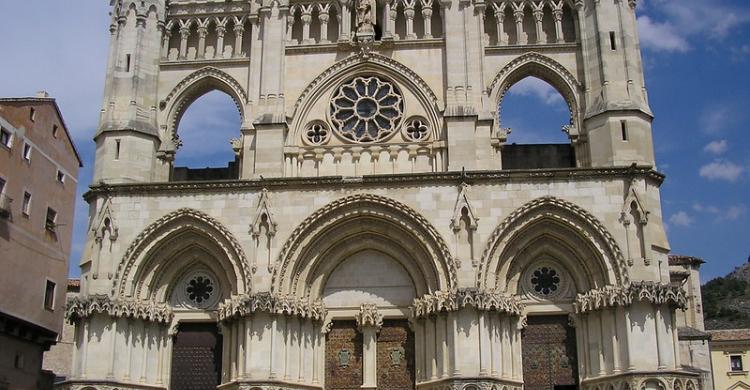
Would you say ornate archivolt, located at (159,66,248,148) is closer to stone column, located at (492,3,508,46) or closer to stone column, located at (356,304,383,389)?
stone column, located at (356,304,383,389)

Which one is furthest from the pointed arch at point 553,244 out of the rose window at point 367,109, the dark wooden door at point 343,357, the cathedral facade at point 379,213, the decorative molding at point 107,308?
the decorative molding at point 107,308

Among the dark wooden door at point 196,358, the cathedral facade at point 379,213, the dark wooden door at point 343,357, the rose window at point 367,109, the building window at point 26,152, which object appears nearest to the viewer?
the cathedral facade at point 379,213

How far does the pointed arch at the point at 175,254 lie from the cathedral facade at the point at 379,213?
53mm


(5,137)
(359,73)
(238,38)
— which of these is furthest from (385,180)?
(5,137)

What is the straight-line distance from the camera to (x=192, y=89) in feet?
75.0

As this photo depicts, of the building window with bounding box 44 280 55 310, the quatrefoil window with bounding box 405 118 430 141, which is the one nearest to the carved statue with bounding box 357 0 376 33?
the quatrefoil window with bounding box 405 118 430 141

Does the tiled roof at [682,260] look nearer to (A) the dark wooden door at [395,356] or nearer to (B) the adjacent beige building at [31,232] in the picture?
(A) the dark wooden door at [395,356]

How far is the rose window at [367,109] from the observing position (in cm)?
2194

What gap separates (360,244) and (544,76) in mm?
6700

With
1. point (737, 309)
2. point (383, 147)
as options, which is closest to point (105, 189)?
point (383, 147)

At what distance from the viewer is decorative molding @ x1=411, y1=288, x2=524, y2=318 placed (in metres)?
A: 18.4

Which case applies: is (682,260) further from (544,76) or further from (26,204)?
(26,204)

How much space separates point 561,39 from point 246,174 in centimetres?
886

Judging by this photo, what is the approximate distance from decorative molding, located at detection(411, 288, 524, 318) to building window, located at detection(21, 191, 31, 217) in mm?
11468
